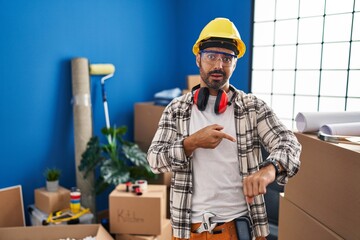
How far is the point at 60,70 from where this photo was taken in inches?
110

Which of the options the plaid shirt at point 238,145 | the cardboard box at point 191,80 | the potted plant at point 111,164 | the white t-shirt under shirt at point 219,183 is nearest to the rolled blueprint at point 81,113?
the potted plant at point 111,164

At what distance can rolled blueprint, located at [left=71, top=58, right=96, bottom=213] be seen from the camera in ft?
9.07

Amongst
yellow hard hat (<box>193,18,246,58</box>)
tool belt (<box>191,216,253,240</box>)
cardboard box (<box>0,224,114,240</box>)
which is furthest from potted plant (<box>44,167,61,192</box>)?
yellow hard hat (<box>193,18,246,58</box>)

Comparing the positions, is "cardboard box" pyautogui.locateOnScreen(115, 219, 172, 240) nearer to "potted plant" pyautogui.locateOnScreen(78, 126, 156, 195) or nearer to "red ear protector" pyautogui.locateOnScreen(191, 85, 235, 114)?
"potted plant" pyautogui.locateOnScreen(78, 126, 156, 195)

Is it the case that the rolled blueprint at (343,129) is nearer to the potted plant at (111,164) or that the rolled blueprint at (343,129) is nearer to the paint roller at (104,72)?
the potted plant at (111,164)

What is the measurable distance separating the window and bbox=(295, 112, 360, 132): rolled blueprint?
1309mm

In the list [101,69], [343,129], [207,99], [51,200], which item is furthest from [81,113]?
[343,129]

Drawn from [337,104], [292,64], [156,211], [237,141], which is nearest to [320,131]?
[237,141]

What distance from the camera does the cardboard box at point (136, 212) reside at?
2305 millimetres

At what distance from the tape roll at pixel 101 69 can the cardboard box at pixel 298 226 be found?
6.60ft

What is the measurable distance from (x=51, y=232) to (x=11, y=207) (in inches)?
19.3

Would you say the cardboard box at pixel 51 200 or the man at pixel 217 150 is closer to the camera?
the man at pixel 217 150

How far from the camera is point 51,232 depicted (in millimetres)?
2180

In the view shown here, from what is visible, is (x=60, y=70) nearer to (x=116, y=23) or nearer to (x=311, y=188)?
(x=116, y=23)
